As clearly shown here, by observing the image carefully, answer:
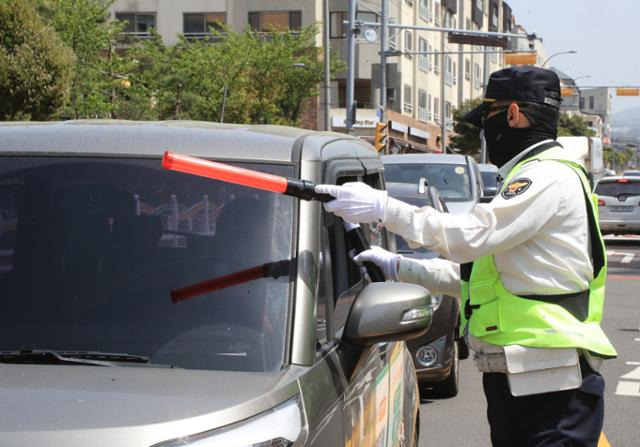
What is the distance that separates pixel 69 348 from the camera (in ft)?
10.8

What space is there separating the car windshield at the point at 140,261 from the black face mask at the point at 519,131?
0.83 meters

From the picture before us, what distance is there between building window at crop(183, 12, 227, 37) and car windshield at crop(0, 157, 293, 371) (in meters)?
51.1

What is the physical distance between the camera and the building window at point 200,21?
54.0 metres

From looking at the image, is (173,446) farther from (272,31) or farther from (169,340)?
(272,31)

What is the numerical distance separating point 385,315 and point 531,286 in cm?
59

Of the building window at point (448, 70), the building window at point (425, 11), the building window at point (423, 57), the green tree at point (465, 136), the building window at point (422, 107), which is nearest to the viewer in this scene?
the building window at point (423, 57)

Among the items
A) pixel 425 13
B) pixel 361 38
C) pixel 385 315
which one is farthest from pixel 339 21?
pixel 385 315

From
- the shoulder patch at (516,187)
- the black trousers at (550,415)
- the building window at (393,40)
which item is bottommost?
the black trousers at (550,415)

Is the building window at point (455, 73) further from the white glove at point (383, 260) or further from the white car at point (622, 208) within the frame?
the white glove at point (383, 260)

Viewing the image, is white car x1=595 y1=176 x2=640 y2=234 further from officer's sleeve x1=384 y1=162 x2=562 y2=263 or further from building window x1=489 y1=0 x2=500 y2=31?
building window x1=489 y1=0 x2=500 y2=31

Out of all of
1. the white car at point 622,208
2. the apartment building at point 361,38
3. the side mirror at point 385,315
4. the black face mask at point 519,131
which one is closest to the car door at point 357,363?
the side mirror at point 385,315

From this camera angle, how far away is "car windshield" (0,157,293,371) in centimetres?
330

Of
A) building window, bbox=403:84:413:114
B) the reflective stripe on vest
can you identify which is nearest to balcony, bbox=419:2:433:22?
building window, bbox=403:84:413:114

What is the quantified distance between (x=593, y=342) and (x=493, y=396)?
0.39 m
